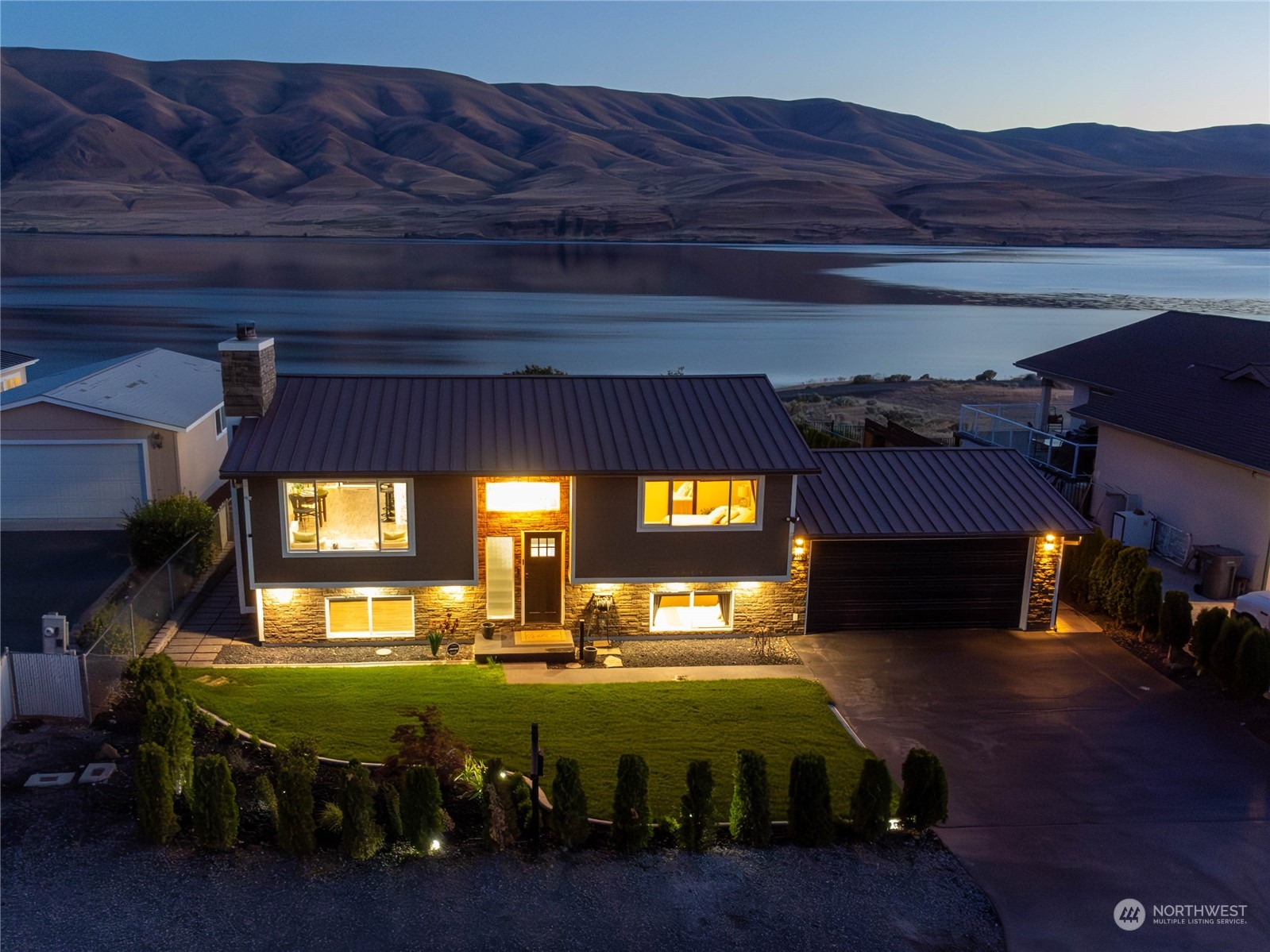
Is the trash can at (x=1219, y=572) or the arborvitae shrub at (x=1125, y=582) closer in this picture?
the arborvitae shrub at (x=1125, y=582)

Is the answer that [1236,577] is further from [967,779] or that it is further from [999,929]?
[999,929]

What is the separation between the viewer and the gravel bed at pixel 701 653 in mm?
16609

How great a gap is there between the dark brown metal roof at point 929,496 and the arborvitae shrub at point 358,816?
9.36 m

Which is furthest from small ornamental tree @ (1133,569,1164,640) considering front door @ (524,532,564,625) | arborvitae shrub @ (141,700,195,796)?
arborvitae shrub @ (141,700,195,796)

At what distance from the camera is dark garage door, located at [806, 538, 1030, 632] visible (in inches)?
697

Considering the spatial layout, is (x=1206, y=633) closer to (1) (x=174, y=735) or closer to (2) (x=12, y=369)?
(1) (x=174, y=735)

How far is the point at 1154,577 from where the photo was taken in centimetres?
1727

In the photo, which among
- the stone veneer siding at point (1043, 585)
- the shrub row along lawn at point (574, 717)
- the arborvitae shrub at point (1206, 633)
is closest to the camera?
the shrub row along lawn at point (574, 717)

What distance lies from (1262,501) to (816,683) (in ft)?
35.8

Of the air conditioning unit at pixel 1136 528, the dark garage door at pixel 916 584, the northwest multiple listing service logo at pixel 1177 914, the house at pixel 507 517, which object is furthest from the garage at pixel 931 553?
the northwest multiple listing service logo at pixel 1177 914

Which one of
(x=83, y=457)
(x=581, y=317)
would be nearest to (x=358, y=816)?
(x=83, y=457)

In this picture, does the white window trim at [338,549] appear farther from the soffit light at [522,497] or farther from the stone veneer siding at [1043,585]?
the stone veneer siding at [1043,585]

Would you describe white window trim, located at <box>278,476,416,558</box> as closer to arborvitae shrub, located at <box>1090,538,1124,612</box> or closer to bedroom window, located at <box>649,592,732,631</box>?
bedroom window, located at <box>649,592,732,631</box>

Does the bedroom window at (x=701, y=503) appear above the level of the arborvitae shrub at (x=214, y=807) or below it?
above
